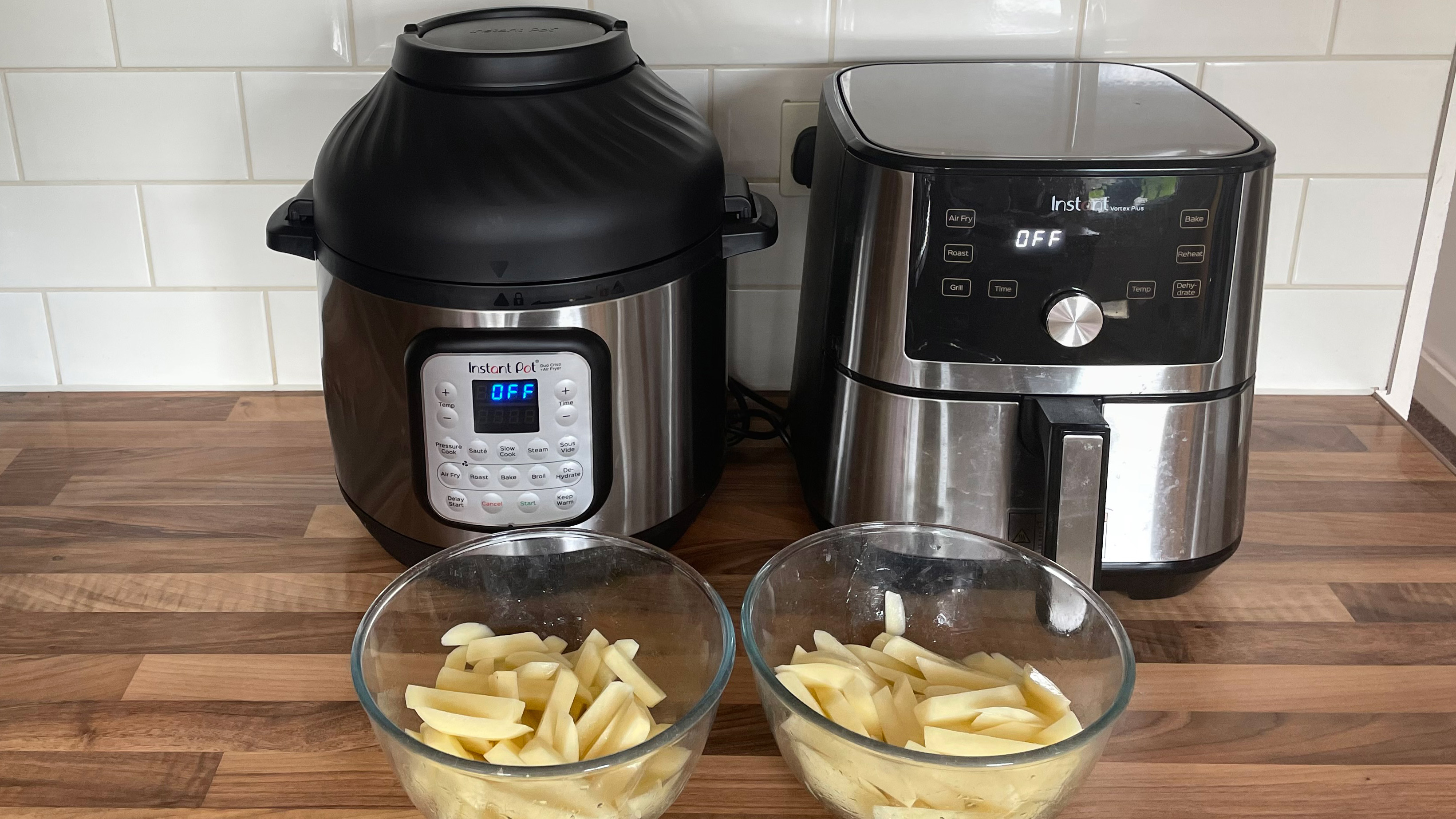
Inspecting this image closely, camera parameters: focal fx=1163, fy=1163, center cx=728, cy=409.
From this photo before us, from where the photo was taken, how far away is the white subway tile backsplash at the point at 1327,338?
0.99 metres

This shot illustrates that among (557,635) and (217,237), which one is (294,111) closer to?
(217,237)

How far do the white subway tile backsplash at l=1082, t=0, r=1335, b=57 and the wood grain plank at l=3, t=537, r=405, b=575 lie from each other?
661mm

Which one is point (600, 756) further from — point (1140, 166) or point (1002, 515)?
point (1140, 166)

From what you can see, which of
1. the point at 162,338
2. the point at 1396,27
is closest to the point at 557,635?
the point at 162,338

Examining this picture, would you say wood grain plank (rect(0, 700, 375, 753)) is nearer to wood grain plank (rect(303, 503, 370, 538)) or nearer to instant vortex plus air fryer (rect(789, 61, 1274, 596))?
wood grain plank (rect(303, 503, 370, 538))

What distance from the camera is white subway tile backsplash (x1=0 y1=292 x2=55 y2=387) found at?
0.99m

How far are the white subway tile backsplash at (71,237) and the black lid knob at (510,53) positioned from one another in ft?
1.21

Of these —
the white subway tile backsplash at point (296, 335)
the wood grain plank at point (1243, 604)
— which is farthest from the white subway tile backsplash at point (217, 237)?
the wood grain plank at point (1243, 604)

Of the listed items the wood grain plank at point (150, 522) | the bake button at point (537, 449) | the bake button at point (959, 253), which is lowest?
the wood grain plank at point (150, 522)

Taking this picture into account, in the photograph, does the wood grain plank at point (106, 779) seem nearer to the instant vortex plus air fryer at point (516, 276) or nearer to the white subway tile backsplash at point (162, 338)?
the instant vortex plus air fryer at point (516, 276)

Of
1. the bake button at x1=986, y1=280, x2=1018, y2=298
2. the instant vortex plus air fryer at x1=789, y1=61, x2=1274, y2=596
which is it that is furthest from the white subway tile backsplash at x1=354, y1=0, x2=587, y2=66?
the bake button at x1=986, y1=280, x2=1018, y2=298

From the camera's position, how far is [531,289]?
0.65 meters

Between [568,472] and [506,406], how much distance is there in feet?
0.19

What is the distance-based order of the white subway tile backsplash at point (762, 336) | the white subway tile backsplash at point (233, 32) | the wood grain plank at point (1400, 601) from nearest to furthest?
the wood grain plank at point (1400, 601), the white subway tile backsplash at point (233, 32), the white subway tile backsplash at point (762, 336)
